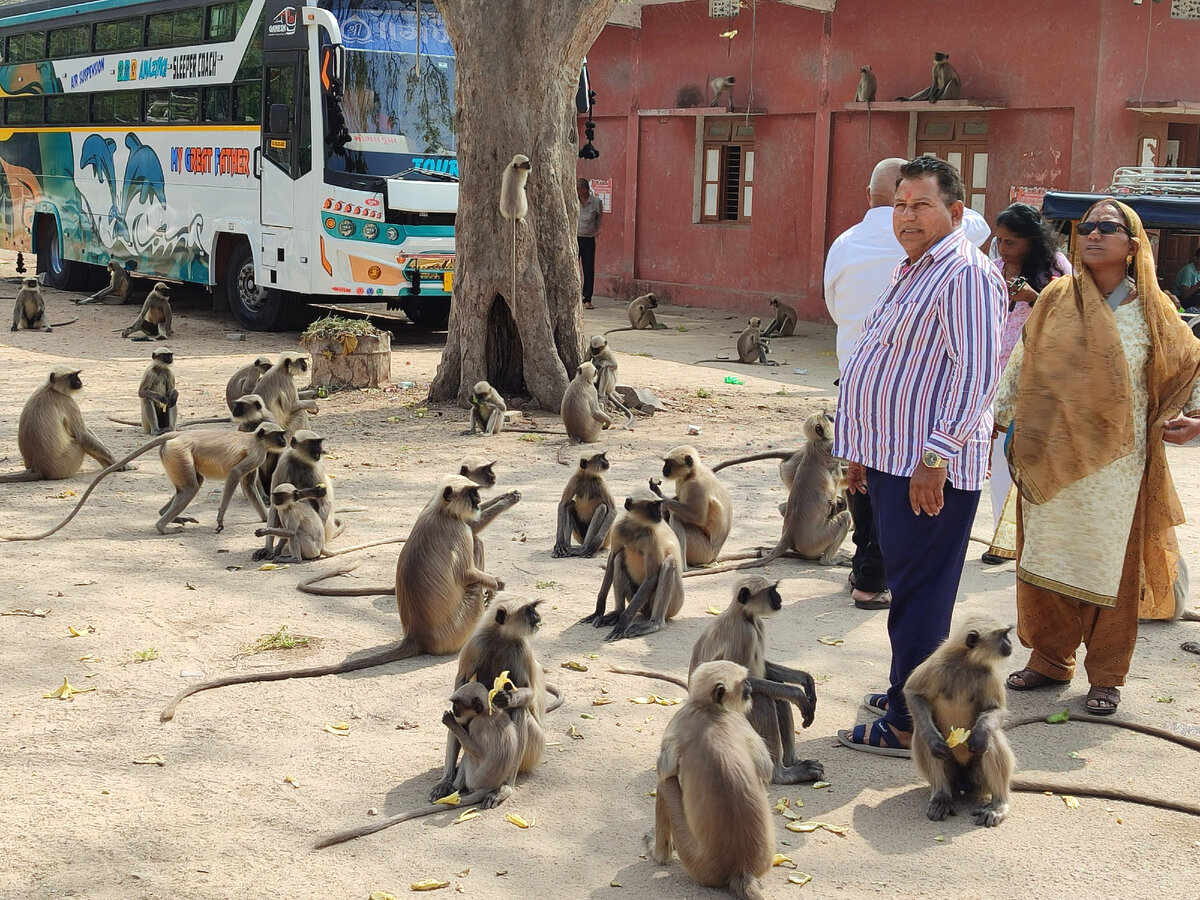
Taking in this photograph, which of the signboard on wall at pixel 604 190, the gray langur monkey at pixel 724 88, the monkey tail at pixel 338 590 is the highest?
the gray langur monkey at pixel 724 88

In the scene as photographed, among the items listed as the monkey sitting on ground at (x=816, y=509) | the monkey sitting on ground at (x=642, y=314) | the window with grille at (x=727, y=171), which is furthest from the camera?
the window with grille at (x=727, y=171)

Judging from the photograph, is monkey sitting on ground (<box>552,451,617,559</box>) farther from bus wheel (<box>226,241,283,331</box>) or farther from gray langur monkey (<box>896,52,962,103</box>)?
gray langur monkey (<box>896,52,962,103</box>)

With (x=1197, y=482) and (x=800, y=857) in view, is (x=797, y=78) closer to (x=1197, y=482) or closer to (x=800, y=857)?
(x=1197, y=482)

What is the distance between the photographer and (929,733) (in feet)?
13.1

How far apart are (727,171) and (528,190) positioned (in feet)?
31.4

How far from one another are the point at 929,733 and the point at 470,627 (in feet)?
7.04

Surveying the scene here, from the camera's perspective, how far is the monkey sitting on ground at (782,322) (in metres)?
16.7

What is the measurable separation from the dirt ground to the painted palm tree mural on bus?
884 cm

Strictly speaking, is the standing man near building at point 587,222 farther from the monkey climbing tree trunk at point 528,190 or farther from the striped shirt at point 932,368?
the striped shirt at point 932,368

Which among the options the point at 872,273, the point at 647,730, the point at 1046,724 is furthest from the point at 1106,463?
the point at 647,730

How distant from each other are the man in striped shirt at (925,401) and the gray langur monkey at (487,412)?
585 centimetres

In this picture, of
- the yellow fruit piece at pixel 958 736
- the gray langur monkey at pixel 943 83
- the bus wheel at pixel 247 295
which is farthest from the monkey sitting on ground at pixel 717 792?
the gray langur monkey at pixel 943 83

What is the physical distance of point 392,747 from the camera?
4.46 metres

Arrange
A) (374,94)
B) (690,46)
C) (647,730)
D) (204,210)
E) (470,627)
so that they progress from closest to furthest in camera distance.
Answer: (647,730)
(470,627)
(374,94)
(204,210)
(690,46)
